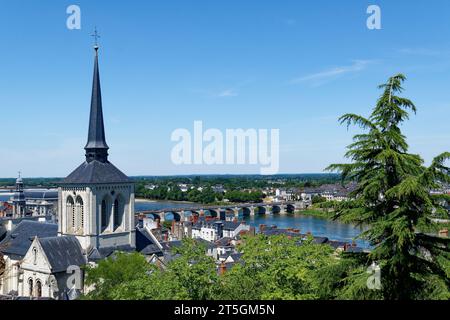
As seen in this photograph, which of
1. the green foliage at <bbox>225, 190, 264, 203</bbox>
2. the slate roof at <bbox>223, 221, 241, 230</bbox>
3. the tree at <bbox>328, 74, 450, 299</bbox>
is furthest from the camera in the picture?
the green foliage at <bbox>225, 190, 264, 203</bbox>

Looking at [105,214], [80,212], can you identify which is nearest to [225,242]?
[105,214]

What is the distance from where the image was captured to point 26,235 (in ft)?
117

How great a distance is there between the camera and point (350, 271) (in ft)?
35.7

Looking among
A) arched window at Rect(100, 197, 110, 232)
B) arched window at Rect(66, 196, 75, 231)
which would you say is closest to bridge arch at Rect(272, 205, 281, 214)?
arched window at Rect(100, 197, 110, 232)

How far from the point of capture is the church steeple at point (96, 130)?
32031 mm

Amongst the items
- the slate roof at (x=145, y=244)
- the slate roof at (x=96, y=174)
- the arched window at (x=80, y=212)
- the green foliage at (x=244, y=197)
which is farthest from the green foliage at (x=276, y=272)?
the green foliage at (x=244, y=197)

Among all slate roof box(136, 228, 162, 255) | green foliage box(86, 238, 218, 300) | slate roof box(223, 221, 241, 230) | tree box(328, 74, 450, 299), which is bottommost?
slate roof box(223, 221, 241, 230)

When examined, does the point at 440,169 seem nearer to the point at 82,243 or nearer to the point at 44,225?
the point at 82,243

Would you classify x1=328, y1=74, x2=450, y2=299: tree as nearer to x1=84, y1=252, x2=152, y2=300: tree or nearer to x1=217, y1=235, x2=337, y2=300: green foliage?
x1=217, y1=235, x2=337, y2=300: green foliage

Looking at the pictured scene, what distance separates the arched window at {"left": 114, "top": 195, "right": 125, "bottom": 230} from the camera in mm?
32031

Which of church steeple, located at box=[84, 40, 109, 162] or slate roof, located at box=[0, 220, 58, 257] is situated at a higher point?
church steeple, located at box=[84, 40, 109, 162]

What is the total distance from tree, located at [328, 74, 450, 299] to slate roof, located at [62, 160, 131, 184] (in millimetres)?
22483

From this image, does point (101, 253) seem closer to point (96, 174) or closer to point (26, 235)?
point (96, 174)

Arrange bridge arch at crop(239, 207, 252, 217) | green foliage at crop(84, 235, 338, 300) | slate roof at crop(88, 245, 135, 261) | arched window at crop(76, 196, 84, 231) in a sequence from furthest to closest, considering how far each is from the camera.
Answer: bridge arch at crop(239, 207, 252, 217) < arched window at crop(76, 196, 84, 231) < slate roof at crop(88, 245, 135, 261) < green foliage at crop(84, 235, 338, 300)
